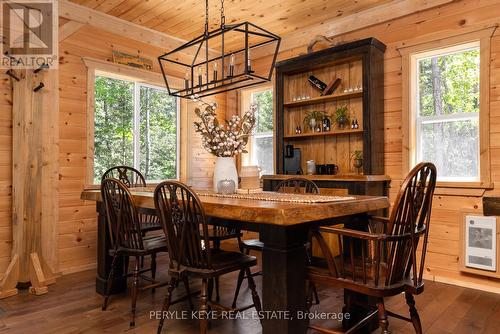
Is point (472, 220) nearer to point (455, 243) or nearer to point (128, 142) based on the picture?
point (455, 243)

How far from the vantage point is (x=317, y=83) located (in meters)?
4.11

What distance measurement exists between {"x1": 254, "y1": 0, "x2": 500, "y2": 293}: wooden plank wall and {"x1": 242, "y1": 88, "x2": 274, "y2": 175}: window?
1.51m

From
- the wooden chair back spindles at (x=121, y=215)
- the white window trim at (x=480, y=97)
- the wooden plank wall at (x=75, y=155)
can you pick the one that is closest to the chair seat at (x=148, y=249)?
the wooden chair back spindles at (x=121, y=215)

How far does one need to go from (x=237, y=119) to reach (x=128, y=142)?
220cm

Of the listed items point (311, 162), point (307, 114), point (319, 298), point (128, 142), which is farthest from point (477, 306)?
point (128, 142)

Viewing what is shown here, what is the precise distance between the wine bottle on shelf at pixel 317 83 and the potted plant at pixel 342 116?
0.33m

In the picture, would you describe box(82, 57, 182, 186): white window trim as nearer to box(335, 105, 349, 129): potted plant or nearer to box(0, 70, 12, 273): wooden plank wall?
box(0, 70, 12, 273): wooden plank wall

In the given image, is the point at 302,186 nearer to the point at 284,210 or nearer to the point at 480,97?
the point at 480,97

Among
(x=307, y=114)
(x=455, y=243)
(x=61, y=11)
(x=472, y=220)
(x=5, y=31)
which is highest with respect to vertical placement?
(x=61, y=11)

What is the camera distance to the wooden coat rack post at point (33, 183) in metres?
3.07

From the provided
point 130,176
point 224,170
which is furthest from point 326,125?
point 130,176

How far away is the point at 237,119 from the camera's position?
2480 millimetres

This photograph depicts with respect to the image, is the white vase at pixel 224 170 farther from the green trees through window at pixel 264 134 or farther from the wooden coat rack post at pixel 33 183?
the green trees through window at pixel 264 134

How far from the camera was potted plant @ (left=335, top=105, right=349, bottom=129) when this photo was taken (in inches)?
153
